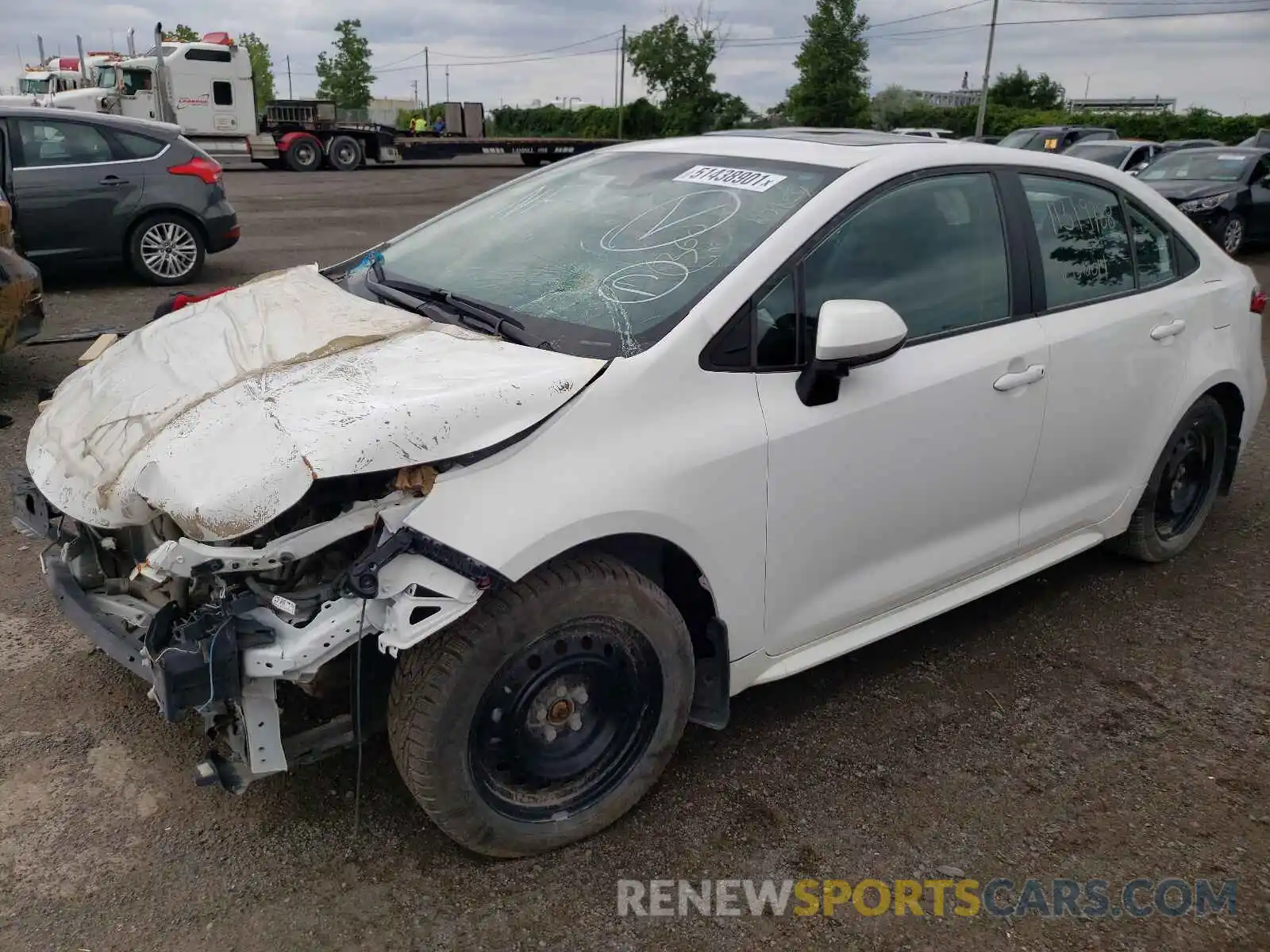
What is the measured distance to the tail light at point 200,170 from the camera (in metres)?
9.78

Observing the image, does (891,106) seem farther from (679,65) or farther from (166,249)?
(166,249)

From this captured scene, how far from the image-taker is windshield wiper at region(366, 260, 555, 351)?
9.28 ft

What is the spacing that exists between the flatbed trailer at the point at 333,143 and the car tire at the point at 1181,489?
860 inches

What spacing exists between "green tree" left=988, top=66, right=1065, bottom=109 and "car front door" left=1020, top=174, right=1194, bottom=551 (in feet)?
236

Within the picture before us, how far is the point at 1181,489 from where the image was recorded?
4.55 m

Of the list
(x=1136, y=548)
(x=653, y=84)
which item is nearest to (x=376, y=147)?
(x=1136, y=548)

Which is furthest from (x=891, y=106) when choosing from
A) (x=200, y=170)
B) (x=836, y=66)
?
(x=200, y=170)

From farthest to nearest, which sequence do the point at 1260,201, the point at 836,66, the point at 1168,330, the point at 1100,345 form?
the point at 836,66
the point at 1260,201
the point at 1168,330
the point at 1100,345

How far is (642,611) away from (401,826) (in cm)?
89

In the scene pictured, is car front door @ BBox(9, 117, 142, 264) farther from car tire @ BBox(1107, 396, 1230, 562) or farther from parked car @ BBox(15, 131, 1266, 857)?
car tire @ BBox(1107, 396, 1230, 562)

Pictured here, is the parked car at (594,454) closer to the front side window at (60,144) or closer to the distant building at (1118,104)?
the front side window at (60,144)

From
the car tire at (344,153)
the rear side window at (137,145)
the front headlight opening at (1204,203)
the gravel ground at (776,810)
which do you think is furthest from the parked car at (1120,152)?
the car tire at (344,153)

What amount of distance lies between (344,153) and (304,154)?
3.75 ft

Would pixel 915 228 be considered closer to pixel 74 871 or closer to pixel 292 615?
pixel 292 615
